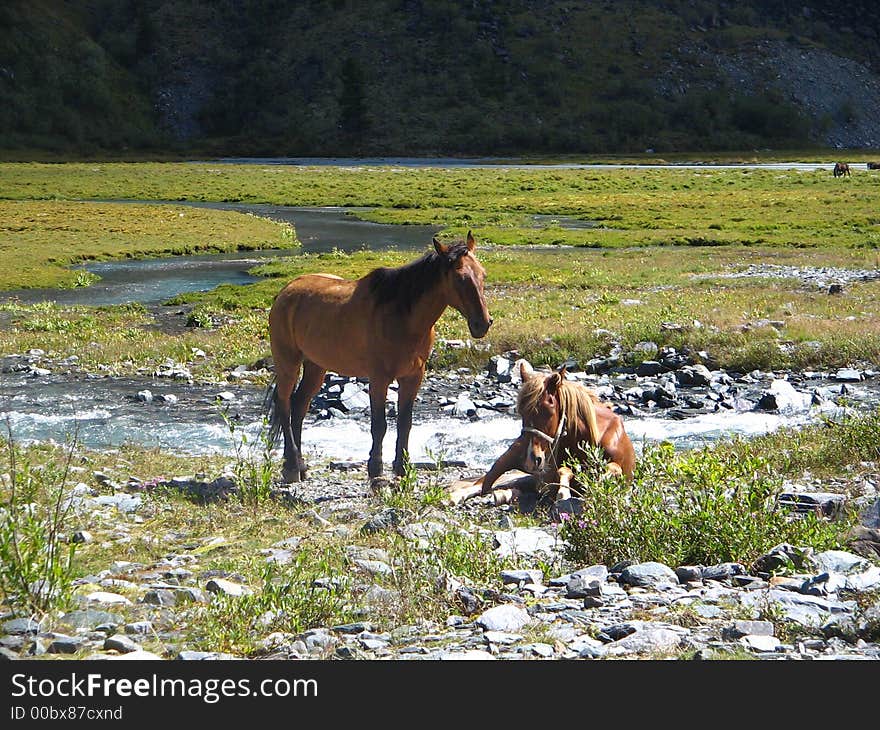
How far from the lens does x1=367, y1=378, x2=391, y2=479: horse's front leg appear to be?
1296 cm

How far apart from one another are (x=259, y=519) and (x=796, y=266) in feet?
89.3


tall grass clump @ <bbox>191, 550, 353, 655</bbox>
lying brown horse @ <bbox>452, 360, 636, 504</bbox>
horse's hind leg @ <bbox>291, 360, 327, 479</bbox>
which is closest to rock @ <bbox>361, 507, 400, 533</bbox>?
lying brown horse @ <bbox>452, 360, 636, 504</bbox>

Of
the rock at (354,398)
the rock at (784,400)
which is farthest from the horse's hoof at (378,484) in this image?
the rock at (784,400)

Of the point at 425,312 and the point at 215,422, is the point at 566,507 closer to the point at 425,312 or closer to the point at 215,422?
the point at 425,312

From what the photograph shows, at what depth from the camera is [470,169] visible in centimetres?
9031

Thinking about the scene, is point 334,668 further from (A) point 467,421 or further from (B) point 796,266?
(B) point 796,266

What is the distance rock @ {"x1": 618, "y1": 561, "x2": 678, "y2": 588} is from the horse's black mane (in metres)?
4.86

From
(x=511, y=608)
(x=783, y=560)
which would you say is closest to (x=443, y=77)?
(x=783, y=560)

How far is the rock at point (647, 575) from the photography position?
8.34m

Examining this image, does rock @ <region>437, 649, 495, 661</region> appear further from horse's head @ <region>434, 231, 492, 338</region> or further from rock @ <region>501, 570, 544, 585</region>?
horse's head @ <region>434, 231, 492, 338</region>

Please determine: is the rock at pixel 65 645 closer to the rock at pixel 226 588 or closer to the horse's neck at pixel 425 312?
the rock at pixel 226 588

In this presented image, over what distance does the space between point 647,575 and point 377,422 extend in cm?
536

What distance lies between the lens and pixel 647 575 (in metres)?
8.39

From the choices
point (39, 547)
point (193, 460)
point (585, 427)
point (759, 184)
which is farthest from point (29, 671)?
point (759, 184)
